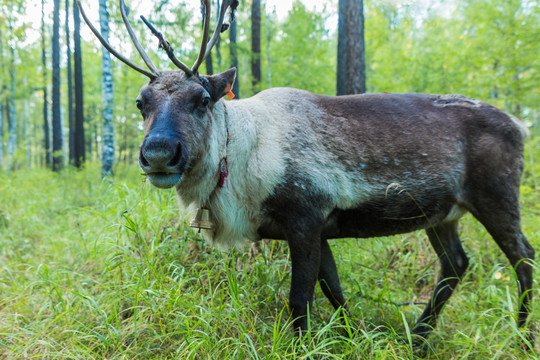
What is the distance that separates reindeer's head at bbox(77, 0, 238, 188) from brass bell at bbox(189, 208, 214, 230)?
1.87ft

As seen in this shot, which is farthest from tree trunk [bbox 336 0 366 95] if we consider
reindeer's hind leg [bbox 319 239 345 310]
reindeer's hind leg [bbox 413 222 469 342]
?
reindeer's hind leg [bbox 319 239 345 310]

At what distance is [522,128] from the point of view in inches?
126

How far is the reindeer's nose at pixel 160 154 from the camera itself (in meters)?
2.09

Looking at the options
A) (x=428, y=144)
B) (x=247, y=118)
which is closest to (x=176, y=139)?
(x=247, y=118)

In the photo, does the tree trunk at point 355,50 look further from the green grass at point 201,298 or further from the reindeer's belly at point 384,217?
the reindeer's belly at point 384,217

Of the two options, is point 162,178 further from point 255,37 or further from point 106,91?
point 255,37

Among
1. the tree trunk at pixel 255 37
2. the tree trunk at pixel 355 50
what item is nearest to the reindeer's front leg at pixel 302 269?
the tree trunk at pixel 355 50

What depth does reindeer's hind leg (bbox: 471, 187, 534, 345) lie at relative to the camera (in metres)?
3.04

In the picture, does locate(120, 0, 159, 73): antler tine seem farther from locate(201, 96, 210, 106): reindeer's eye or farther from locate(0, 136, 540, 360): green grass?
locate(0, 136, 540, 360): green grass

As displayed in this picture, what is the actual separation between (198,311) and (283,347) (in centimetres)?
76

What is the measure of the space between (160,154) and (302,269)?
130 cm

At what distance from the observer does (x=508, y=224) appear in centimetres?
307

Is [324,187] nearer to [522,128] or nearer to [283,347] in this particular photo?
[283,347]

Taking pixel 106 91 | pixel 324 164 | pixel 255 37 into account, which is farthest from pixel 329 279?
pixel 255 37
